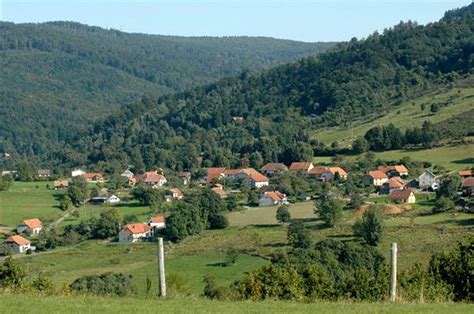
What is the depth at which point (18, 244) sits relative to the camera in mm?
39281

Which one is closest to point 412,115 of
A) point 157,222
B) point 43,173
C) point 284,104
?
point 284,104

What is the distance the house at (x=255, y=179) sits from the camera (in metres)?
57.9

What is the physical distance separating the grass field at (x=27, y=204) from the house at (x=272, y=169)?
1637 centimetres

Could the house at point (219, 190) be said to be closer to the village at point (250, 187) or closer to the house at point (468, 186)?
the village at point (250, 187)

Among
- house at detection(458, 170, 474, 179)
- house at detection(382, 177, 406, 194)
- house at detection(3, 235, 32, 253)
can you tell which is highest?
A: house at detection(458, 170, 474, 179)

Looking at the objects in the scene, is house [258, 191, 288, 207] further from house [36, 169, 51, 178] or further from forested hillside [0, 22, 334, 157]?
forested hillside [0, 22, 334, 157]

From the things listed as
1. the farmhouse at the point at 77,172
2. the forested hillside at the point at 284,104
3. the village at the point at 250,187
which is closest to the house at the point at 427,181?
the village at the point at 250,187

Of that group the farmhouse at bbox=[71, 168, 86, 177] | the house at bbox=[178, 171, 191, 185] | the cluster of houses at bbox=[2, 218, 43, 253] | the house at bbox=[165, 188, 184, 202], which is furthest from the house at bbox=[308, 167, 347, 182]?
the farmhouse at bbox=[71, 168, 86, 177]

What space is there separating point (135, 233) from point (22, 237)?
5710 mm

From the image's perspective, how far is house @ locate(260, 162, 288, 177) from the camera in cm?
6286

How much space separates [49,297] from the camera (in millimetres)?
9672

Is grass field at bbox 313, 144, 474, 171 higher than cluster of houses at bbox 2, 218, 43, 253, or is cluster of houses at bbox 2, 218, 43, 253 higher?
grass field at bbox 313, 144, 474, 171

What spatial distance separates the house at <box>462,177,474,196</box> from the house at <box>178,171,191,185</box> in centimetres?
2484

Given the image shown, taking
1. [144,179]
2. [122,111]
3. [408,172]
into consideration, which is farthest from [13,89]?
[408,172]
